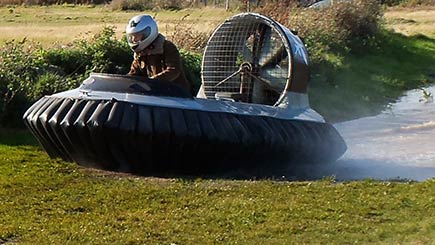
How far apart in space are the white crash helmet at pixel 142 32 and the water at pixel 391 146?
2.22m

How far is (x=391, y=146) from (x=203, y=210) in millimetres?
5741

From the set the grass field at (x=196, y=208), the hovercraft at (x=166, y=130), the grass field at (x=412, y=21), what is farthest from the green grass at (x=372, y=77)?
the grass field at (x=196, y=208)

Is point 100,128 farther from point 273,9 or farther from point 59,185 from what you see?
point 273,9

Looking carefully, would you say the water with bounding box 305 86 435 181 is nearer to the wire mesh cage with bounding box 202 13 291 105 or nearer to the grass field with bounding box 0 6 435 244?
the grass field with bounding box 0 6 435 244

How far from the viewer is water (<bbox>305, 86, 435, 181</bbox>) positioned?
401 inches

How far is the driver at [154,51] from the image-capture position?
9766 mm

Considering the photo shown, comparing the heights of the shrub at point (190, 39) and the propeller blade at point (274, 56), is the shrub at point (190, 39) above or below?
below

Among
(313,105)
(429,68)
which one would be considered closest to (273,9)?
(313,105)

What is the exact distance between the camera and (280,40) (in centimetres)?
1129

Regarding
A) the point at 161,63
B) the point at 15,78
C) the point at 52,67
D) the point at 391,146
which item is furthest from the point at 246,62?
the point at 52,67

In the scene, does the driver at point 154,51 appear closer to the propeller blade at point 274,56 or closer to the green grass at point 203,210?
the green grass at point 203,210

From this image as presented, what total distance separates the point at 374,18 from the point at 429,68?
2185 mm

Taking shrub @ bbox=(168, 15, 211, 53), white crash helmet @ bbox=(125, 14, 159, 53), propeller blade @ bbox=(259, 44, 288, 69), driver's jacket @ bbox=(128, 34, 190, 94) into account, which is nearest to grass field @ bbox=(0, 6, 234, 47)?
shrub @ bbox=(168, 15, 211, 53)

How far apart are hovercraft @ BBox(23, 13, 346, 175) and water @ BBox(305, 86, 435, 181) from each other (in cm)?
46
